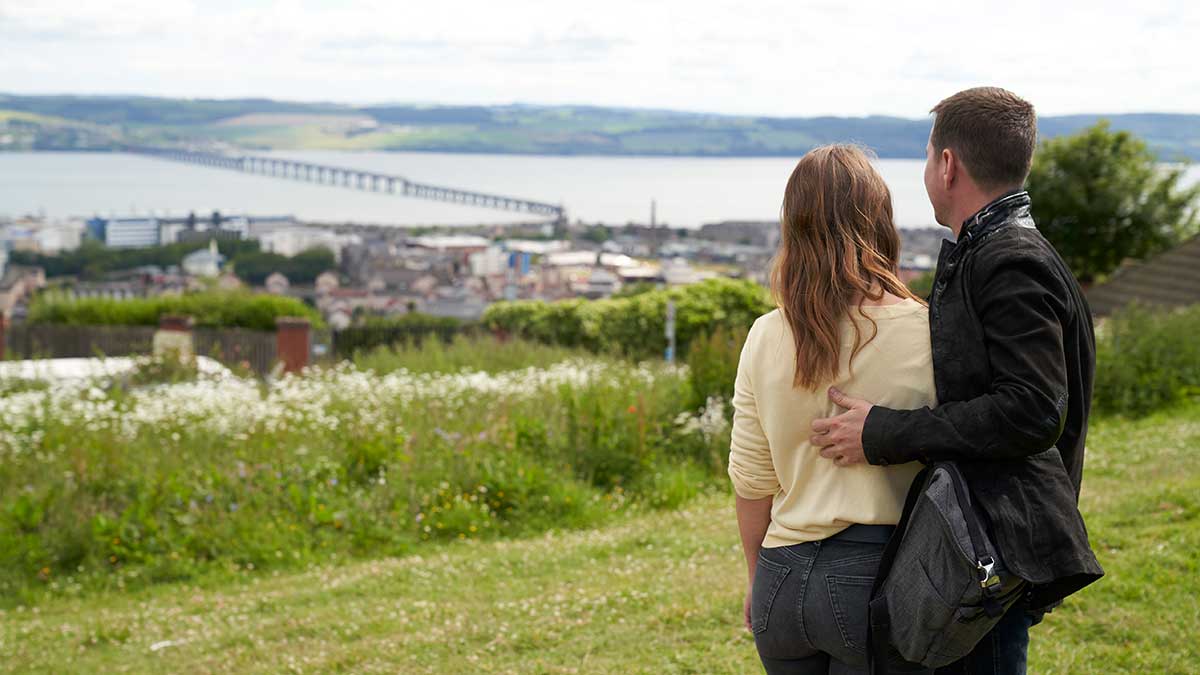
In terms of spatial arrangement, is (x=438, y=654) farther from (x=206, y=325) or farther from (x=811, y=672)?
(x=206, y=325)

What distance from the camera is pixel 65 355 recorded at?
25.8m

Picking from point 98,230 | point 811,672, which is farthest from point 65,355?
point 98,230

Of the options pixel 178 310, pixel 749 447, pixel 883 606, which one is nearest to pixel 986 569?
pixel 883 606

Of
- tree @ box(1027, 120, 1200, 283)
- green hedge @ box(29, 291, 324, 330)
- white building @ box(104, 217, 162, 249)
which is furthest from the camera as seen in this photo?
white building @ box(104, 217, 162, 249)

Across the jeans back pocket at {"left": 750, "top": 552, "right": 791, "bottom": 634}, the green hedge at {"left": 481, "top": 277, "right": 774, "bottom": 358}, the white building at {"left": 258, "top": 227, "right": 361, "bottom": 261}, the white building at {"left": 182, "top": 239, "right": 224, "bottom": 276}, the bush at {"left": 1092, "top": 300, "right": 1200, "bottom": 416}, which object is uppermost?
the jeans back pocket at {"left": 750, "top": 552, "right": 791, "bottom": 634}

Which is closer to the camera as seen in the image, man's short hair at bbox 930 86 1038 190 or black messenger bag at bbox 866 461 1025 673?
black messenger bag at bbox 866 461 1025 673

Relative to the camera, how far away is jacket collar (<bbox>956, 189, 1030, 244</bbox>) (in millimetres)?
2463

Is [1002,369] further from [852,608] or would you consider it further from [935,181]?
[852,608]

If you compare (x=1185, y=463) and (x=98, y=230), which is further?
(x=98, y=230)

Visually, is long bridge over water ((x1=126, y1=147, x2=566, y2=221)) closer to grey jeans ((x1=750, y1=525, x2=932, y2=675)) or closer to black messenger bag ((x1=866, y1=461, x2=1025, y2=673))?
grey jeans ((x1=750, y1=525, x2=932, y2=675))

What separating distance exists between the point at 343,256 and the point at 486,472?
220 feet

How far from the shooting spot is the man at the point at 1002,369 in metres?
2.29

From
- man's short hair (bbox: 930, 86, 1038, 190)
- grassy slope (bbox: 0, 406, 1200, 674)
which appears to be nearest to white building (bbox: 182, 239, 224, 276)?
grassy slope (bbox: 0, 406, 1200, 674)

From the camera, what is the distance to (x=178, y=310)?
2873 centimetres
